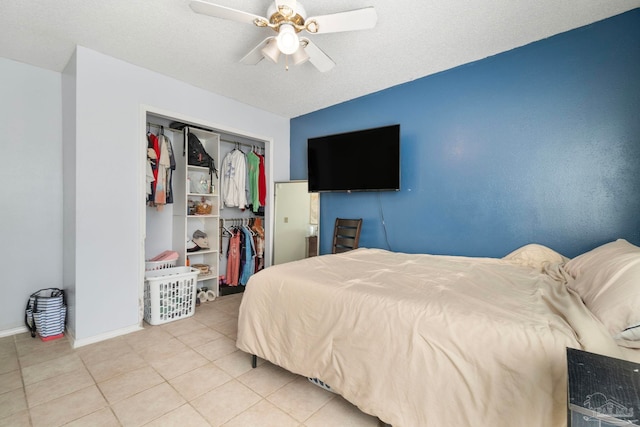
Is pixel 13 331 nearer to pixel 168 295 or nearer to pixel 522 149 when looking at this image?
pixel 168 295

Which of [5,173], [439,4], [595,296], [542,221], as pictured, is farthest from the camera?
[5,173]

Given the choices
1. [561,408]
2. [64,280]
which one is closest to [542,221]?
[561,408]

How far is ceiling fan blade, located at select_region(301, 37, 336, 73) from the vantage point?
1902 mm

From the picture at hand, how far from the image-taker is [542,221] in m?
2.21

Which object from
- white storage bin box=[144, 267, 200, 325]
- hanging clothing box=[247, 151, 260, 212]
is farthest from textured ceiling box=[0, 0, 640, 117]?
white storage bin box=[144, 267, 200, 325]

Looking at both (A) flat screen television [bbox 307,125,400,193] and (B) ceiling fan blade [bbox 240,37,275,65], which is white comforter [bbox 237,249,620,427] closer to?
(A) flat screen television [bbox 307,125,400,193]

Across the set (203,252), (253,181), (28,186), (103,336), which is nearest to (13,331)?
(103,336)

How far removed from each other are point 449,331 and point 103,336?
2811mm

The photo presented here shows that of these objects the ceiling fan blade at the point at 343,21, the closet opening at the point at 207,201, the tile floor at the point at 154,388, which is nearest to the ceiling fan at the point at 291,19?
the ceiling fan blade at the point at 343,21

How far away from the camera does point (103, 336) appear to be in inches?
92.4

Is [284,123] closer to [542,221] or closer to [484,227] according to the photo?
[484,227]

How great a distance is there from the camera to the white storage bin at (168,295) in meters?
2.64

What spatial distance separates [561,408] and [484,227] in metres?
1.82

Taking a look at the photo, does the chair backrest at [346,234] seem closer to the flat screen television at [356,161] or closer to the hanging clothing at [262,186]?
the flat screen television at [356,161]
